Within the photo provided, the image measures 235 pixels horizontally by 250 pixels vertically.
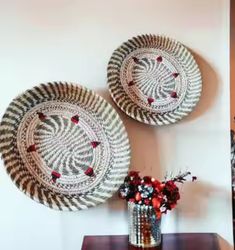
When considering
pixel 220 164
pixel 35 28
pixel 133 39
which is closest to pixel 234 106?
pixel 220 164

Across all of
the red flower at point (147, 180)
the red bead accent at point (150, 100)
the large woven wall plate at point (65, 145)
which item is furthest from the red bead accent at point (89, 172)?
the red bead accent at point (150, 100)

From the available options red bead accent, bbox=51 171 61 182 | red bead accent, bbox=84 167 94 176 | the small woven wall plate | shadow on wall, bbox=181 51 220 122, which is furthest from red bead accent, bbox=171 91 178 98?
red bead accent, bbox=51 171 61 182

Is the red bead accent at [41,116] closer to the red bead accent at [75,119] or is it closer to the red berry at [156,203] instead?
the red bead accent at [75,119]

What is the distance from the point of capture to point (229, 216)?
5.65 ft

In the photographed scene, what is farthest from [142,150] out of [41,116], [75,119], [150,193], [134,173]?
[41,116]

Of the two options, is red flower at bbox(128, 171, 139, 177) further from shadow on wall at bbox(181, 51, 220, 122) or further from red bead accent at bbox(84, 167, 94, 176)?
shadow on wall at bbox(181, 51, 220, 122)

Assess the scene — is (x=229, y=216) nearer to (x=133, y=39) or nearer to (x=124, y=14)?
(x=133, y=39)

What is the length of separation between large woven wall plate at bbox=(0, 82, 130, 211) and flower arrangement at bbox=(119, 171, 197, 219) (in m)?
0.05

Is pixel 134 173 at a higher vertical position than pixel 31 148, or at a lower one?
lower

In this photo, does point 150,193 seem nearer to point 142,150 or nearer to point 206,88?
point 142,150

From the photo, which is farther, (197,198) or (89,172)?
(197,198)

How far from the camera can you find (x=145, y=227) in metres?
1.52

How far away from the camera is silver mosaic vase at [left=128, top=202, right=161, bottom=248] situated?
151 cm

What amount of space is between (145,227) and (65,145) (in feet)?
1.64
